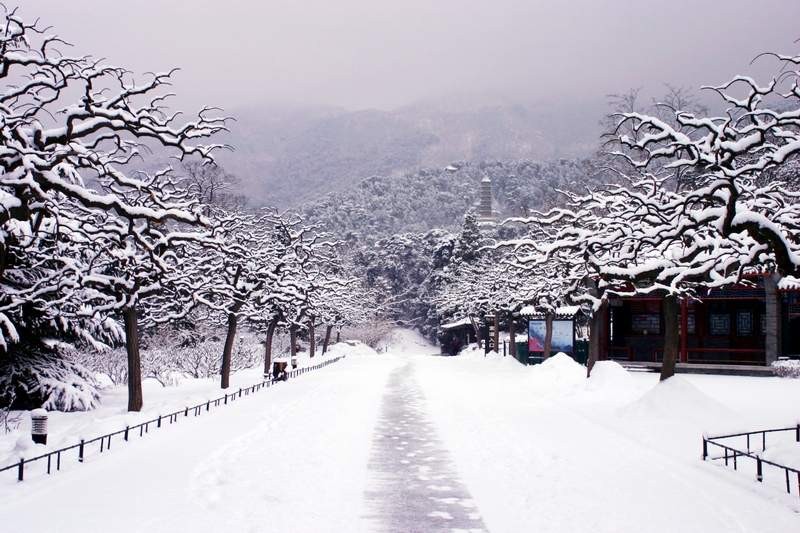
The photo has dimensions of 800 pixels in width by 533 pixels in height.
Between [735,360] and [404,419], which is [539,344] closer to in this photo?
[735,360]

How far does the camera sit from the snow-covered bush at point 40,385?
25281mm

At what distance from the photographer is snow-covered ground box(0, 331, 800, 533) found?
10.2 metres

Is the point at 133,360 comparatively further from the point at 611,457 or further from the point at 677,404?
the point at 677,404

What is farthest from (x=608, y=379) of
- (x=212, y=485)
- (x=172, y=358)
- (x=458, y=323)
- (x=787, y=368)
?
(x=458, y=323)

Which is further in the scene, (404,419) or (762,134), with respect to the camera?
(404,419)

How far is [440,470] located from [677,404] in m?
8.60

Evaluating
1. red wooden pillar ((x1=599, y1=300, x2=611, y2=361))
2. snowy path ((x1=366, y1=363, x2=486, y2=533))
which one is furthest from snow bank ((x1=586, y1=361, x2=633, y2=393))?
red wooden pillar ((x1=599, y1=300, x2=611, y2=361))

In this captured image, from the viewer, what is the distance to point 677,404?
63.9ft

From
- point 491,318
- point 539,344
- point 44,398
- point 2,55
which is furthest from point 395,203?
point 2,55

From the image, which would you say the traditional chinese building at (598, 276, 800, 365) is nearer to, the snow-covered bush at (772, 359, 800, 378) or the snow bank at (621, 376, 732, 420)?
the snow-covered bush at (772, 359, 800, 378)

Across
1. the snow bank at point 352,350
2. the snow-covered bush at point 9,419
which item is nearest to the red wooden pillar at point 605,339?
the snow-covered bush at point 9,419

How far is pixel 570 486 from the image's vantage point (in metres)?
12.3

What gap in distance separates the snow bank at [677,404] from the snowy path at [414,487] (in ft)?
19.3

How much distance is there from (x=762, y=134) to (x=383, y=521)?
866 centimetres
